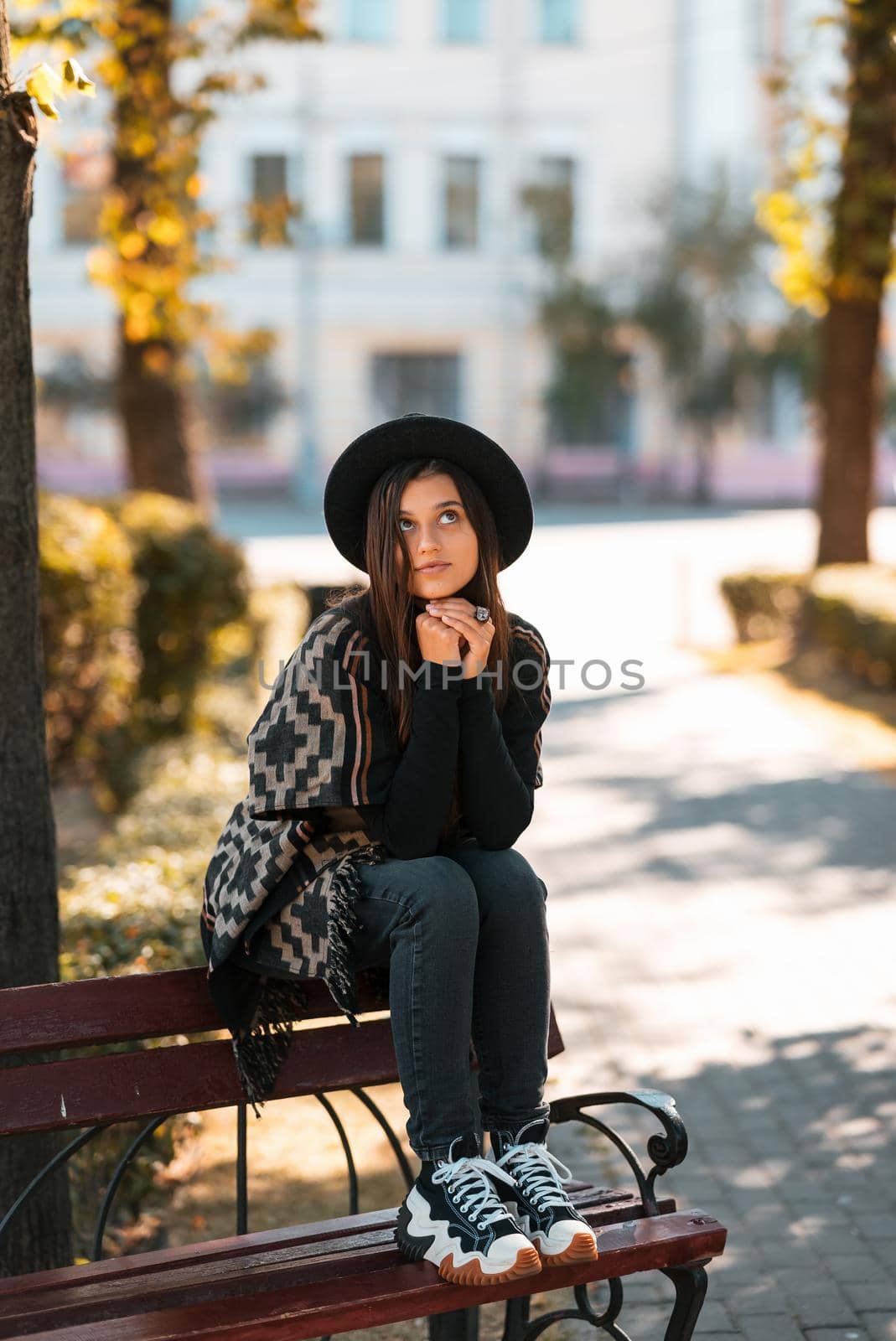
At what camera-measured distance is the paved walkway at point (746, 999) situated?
12.7ft

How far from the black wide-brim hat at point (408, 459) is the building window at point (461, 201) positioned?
39442 millimetres

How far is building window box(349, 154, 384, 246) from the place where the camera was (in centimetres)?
4088

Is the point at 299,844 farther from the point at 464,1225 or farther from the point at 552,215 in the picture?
the point at 552,215

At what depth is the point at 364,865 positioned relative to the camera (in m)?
2.93

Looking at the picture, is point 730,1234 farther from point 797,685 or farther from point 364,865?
point 797,685

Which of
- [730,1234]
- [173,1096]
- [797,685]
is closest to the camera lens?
[173,1096]

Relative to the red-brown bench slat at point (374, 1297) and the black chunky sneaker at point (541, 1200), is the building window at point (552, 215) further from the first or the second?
the red-brown bench slat at point (374, 1297)

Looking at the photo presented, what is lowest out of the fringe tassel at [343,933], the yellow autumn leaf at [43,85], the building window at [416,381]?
the fringe tassel at [343,933]

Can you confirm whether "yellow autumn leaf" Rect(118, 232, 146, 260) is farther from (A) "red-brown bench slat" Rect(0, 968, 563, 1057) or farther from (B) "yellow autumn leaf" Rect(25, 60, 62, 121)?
(A) "red-brown bench slat" Rect(0, 968, 563, 1057)

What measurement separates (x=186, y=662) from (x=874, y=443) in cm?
724

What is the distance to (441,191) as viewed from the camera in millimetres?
41031

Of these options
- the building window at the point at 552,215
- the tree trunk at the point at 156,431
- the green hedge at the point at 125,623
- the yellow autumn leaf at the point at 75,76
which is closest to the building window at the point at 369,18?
the building window at the point at 552,215

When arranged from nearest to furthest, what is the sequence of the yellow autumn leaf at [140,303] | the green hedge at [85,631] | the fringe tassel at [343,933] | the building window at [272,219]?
the fringe tassel at [343,933] → the green hedge at [85,631] → the yellow autumn leaf at [140,303] → the building window at [272,219]

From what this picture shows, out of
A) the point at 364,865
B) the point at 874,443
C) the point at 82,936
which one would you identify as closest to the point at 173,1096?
the point at 364,865
